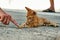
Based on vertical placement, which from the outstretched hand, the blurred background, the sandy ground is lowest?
the sandy ground

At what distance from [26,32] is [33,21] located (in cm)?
15

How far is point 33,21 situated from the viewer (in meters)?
1.88

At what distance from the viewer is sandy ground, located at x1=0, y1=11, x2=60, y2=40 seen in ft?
5.69

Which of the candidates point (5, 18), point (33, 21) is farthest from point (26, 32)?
point (5, 18)

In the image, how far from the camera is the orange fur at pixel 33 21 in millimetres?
1855

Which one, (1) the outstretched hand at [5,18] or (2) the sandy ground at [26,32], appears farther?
(1) the outstretched hand at [5,18]

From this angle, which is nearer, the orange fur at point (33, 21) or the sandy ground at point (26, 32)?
the sandy ground at point (26, 32)

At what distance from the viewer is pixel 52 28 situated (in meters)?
1.83

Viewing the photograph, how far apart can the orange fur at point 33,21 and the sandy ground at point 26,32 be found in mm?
34

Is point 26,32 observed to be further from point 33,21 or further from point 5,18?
point 5,18

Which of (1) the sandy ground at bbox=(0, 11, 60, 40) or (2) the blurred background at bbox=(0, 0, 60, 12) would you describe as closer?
(1) the sandy ground at bbox=(0, 11, 60, 40)

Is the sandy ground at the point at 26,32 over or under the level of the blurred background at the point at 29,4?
under

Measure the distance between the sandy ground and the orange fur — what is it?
0.03 meters

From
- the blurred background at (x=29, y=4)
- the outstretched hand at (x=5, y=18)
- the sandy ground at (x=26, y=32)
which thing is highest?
the blurred background at (x=29, y=4)
